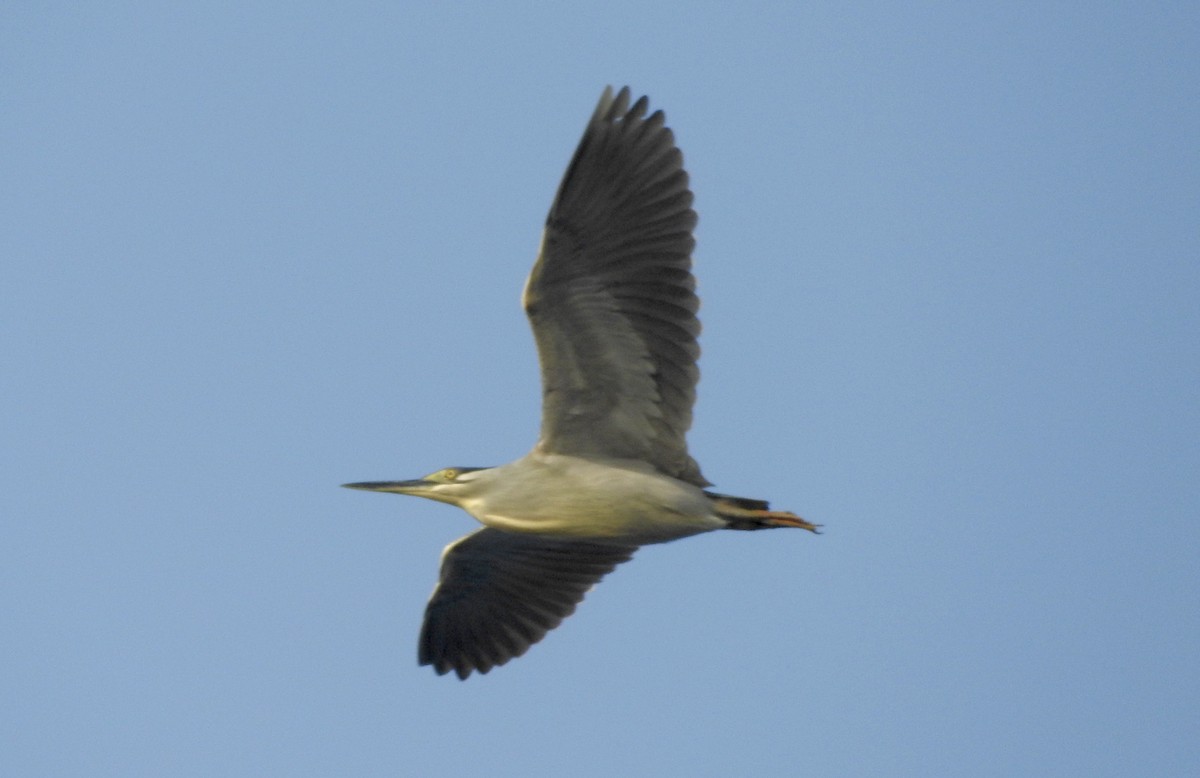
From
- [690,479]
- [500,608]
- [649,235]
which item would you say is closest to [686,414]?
[690,479]

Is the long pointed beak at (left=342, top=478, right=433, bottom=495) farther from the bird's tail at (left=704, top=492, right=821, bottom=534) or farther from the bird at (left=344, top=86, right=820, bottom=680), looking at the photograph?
the bird's tail at (left=704, top=492, right=821, bottom=534)

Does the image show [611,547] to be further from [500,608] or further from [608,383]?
[608,383]

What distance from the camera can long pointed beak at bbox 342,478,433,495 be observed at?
1145 centimetres

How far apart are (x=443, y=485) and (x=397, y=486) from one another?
1.51 ft

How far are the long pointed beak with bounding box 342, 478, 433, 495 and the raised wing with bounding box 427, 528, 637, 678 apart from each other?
2.53 ft

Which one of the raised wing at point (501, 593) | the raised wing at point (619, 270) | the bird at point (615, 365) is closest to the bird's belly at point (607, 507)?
the bird at point (615, 365)

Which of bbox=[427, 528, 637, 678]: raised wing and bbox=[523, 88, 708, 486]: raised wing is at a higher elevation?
bbox=[523, 88, 708, 486]: raised wing

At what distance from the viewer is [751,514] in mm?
10500

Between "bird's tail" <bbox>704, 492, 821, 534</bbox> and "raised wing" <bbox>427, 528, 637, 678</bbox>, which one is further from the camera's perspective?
"raised wing" <bbox>427, 528, 637, 678</bbox>

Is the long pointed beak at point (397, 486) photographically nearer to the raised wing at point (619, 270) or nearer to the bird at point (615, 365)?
the bird at point (615, 365)

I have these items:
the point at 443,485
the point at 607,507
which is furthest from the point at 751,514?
the point at 443,485

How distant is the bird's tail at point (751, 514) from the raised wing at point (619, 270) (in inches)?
32.9

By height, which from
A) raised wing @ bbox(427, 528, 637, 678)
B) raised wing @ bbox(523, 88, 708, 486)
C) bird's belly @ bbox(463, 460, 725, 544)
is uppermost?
raised wing @ bbox(523, 88, 708, 486)

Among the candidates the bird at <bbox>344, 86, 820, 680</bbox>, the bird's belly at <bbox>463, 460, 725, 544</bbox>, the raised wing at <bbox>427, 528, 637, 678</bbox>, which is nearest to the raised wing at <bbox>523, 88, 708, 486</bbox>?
the bird at <bbox>344, 86, 820, 680</bbox>
